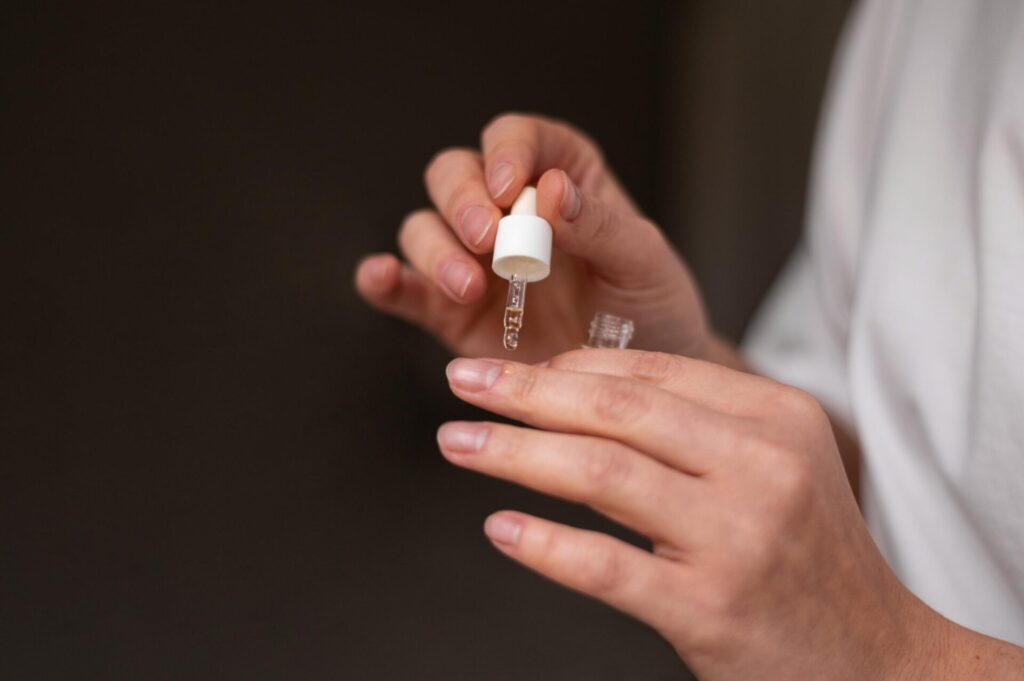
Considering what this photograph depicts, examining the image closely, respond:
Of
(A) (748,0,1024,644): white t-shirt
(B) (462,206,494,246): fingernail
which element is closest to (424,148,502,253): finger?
(B) (462,206,494,246): fingernail

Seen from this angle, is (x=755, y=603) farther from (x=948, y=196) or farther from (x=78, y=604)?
(x=78, y=604)

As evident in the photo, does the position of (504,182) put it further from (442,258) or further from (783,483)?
(783,483)

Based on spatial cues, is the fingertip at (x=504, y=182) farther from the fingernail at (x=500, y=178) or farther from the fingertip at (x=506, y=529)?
the fingertip at (x=506, y=529)

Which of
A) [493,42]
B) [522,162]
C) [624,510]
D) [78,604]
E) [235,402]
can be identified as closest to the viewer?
[624,510]

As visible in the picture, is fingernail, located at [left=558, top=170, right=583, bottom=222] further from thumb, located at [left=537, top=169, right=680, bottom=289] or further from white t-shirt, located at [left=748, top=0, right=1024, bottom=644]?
white t-shirt, located at [left=748, top=0, right=1024, bottom=644]

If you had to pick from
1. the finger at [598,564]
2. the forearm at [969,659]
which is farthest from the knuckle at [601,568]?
the forearm at [969,659]

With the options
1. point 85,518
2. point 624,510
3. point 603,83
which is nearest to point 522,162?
point 624,510
